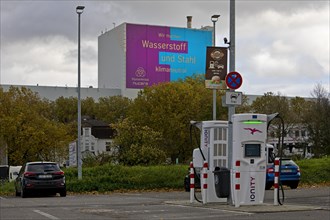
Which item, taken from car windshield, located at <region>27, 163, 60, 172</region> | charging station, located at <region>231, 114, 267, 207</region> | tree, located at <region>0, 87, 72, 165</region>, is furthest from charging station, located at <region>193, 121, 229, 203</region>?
tree, located at <region>0, 87, 72, 165</region>

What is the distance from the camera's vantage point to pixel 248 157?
17.0 m

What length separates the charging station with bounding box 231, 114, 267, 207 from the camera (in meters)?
16.9

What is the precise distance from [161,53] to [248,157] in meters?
103

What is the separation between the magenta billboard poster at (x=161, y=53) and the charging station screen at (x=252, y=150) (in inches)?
3926

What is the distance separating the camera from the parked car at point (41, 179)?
84.5 feet

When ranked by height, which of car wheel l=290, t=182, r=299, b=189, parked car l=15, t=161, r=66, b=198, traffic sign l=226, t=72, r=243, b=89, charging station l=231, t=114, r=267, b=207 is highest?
traffic sign l=226, t=72, r=243, b=89

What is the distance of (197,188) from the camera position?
26016 mm

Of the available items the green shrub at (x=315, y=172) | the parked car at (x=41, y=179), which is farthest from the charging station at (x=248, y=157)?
the green shrub at (x=315, y=172)

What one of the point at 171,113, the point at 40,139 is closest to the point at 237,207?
the point at 40,139

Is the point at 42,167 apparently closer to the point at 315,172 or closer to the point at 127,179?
the point at 127,179

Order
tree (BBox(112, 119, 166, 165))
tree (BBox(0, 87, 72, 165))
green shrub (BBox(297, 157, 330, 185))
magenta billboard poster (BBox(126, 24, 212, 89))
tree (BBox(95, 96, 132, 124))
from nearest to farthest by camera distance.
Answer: green shrub (BBox(297, 157, 330, 185))
tree (BBox(112, 119, 166, 165))
tree (BBox(0, 87, 72, 165))
tree (BBox(95, 96, 132, 124))
magenta billboard poster (BBox(126, 24, 212, 89))

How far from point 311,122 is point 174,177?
3558 centimetres

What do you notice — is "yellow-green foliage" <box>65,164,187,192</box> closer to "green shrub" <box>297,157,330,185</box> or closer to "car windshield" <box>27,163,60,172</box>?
"car windshield" <box>27,163,60,172</box>

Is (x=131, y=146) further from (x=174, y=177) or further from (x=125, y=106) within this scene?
(x=125, y=106)
